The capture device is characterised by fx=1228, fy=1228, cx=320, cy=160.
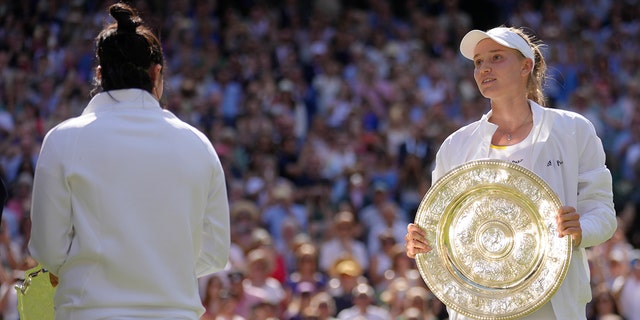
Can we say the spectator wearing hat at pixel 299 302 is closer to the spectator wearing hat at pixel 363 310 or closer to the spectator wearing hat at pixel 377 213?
the spectator wearing hat at pixel 363 310

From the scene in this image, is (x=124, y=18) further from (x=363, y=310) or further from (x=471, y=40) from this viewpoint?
(x=363, y=310)

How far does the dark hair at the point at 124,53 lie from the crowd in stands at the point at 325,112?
5607mm

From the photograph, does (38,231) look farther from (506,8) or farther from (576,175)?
(506,8)

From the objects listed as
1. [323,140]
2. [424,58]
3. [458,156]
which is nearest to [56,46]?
[323,140]

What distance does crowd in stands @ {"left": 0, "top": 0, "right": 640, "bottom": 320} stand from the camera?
11.0 metres

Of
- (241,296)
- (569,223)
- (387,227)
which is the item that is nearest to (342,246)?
(387,227)

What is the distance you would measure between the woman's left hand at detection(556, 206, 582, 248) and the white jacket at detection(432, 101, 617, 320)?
0.06m

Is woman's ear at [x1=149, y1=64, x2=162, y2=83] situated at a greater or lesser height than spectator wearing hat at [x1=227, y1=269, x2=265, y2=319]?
greater

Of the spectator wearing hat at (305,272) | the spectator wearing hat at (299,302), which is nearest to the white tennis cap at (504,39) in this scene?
the spectator wearing hat at (299,302)

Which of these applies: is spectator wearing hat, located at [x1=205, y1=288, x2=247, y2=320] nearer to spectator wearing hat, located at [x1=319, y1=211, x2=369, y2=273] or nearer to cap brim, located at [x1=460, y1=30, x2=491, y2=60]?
spectator wearing hat, located at [x1=319, y1=211, x2=369, y2=273]

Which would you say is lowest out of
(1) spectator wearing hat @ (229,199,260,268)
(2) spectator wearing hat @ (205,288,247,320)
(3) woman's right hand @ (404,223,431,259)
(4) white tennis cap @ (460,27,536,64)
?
(1) spectator wearing hat @ (229,199,260,268)

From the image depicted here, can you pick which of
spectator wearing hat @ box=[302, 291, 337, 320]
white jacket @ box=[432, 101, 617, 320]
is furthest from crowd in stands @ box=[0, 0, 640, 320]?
white jacket @ box=[432, 101, 617, 320]

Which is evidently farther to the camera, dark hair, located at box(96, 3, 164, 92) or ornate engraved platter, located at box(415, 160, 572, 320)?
ornate engraved platter, located at box(415, 160, 572, 320)

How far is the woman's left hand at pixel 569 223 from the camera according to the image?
15.8 feet
